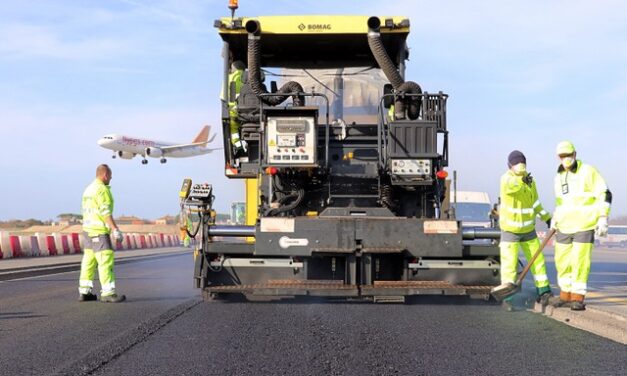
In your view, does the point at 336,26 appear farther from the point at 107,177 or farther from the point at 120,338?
the point at 120,338

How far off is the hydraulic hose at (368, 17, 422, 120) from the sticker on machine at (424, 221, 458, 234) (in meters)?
1.46

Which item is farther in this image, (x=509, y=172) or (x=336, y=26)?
(x=336, y=26)

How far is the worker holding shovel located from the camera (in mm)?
7559

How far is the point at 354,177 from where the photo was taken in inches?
331

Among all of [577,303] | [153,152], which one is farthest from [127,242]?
[577,303]

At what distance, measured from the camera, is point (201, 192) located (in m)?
8.58

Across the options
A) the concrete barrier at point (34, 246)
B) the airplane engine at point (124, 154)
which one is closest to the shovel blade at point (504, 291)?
the concrete barrier at point (34, 246)

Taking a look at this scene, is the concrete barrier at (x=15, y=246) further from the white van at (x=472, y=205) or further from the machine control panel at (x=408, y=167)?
the machine control panel at (x=408, y=167)

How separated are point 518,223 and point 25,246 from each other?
17731 millimetres

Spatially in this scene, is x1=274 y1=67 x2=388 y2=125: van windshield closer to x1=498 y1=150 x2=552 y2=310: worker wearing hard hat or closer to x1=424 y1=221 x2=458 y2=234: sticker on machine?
x1=424 y1=221 x2=458 y2=234: sticker on machine

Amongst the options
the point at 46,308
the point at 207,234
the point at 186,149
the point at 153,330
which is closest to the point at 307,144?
the point at 207,234

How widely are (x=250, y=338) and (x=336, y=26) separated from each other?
15.1ft

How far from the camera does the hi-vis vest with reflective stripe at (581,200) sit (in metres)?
7.10

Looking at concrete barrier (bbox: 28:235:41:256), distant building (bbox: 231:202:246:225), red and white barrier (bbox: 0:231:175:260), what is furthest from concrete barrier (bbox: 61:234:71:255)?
distant building (bbox: 231:202:246:225)
